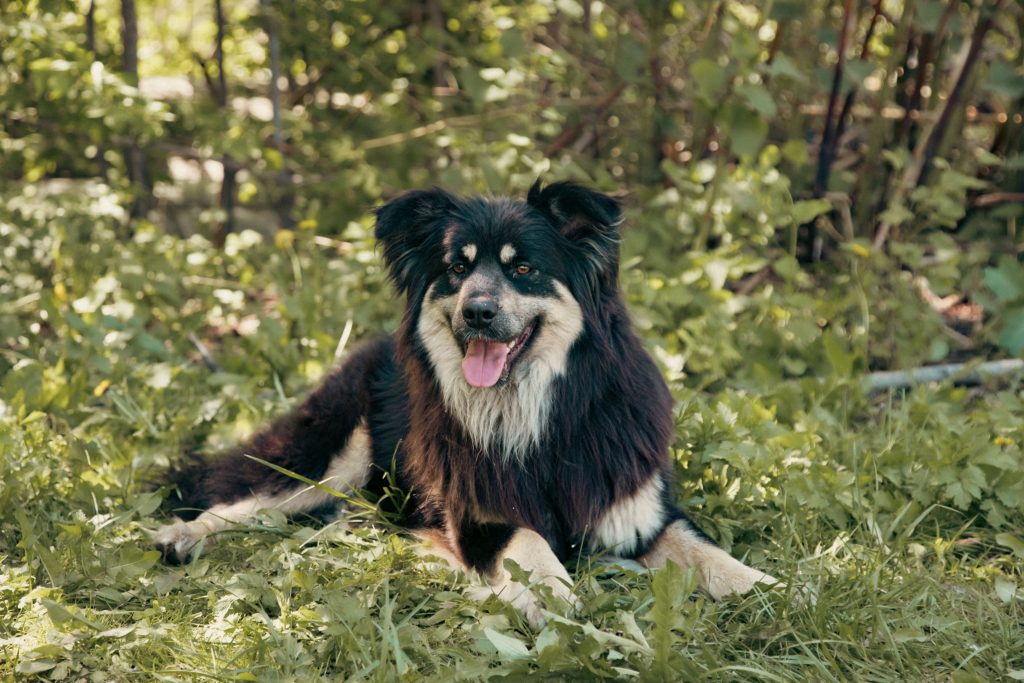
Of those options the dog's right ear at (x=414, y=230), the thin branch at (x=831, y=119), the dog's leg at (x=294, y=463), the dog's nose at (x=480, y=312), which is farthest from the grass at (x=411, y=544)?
the thin branch at (x=831, y=119)

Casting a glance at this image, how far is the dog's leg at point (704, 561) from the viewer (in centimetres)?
309

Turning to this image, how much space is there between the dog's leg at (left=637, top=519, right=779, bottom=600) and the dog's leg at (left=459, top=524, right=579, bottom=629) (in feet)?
1.20

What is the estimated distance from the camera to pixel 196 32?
827 centimetres

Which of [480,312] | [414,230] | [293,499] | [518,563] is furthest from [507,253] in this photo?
[293,499]

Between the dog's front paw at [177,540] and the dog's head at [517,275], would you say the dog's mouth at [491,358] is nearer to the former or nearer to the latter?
the dog's head at [517,275]

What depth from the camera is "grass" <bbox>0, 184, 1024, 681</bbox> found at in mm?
2709

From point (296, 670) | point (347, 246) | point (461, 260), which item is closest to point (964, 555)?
point (461, 260)

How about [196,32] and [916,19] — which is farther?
[196,32]

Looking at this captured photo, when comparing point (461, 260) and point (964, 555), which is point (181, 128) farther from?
point (964, 555)

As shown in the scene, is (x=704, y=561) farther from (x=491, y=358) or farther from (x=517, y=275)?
(x=517, y=275)

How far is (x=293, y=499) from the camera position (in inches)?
150

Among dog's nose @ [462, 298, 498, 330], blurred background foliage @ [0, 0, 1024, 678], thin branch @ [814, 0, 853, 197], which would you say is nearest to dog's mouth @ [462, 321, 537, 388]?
dog's nose @ [462, 298, 498, 330]

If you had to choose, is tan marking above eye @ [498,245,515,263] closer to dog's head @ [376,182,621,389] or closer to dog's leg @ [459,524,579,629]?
dog's head @ [376,182,621,389]

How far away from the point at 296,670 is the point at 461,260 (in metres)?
1.43
